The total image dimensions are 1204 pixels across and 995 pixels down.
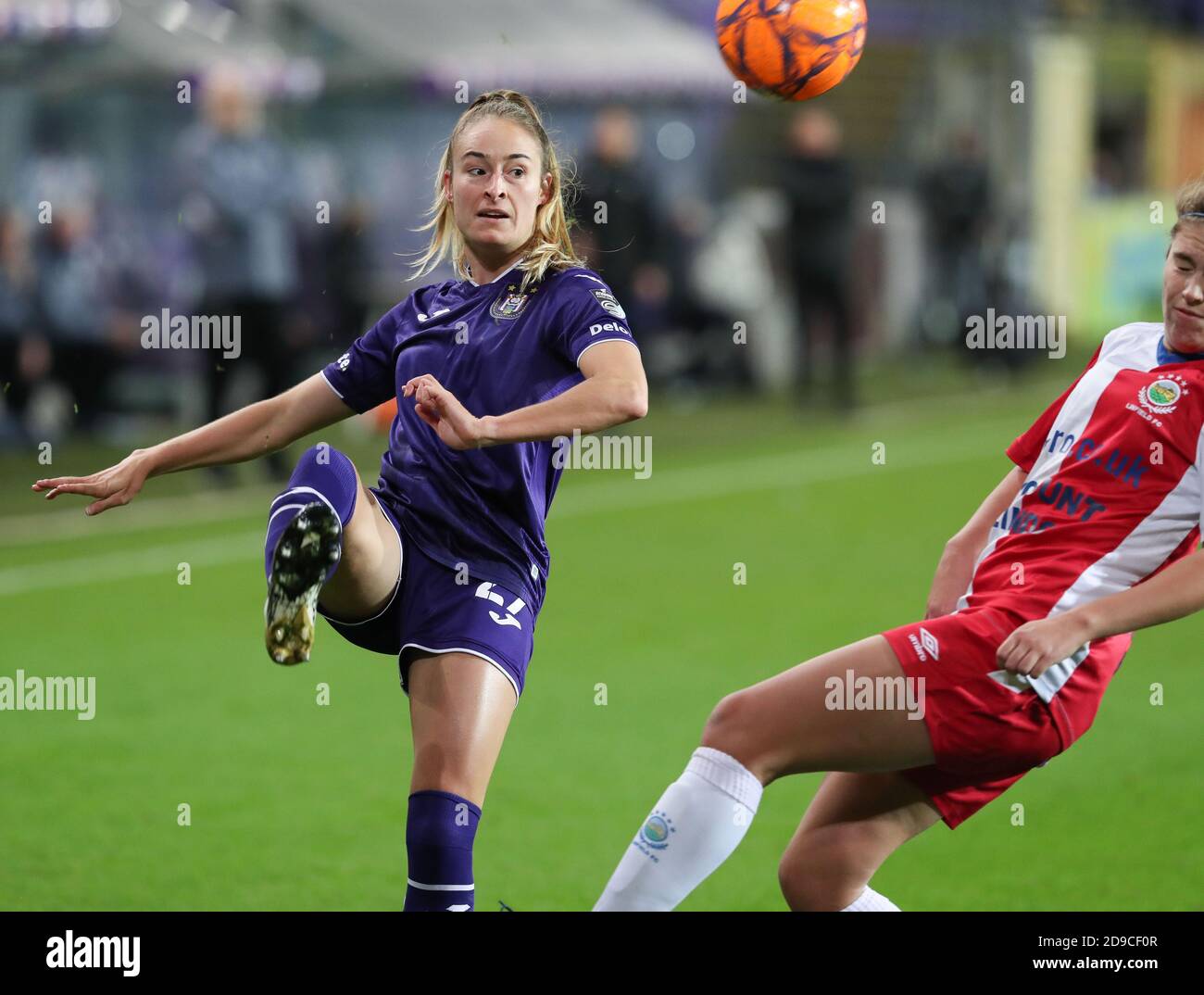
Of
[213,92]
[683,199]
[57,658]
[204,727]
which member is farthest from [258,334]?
[683,199]

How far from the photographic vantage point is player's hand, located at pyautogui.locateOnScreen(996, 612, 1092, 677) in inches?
129

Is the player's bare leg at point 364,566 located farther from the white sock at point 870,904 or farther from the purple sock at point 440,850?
the white sock at point 870,904

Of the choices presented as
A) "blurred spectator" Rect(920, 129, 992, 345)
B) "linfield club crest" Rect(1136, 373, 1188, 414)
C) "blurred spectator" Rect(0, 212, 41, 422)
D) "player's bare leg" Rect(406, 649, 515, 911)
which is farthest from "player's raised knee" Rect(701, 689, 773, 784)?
"blurred spectator" Rect(920, 129, 992, 345)

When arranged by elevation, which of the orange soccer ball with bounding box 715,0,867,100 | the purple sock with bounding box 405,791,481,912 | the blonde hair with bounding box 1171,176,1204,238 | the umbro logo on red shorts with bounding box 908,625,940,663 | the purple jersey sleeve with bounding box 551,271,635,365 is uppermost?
the orange soccer ball with bounding box 715,0,867,100

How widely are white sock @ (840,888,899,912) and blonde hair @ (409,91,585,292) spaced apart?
162 centimetres

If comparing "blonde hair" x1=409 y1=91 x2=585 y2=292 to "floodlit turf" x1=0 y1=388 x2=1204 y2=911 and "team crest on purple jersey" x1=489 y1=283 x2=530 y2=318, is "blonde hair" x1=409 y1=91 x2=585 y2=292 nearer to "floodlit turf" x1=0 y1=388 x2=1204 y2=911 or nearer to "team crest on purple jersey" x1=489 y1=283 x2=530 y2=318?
"team crest on purple jersey" x1=489 y1=283 x2=530 y2=318

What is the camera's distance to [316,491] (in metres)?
3.62

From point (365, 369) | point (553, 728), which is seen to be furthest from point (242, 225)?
point (365, 369)

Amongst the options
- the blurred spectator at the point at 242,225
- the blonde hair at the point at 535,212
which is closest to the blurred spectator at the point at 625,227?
the blurred spectator at the point at 242,225

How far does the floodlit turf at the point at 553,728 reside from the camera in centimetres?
513

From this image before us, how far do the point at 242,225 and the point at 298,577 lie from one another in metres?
8.43

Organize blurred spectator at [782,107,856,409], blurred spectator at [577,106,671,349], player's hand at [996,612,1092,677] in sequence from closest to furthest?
player's hand at [996,612,1092,677], blurred spectator at [577,106,671,349], blurred spectator at [782,107,856,409]

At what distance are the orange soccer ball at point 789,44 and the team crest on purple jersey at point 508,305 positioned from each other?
1.05 m
